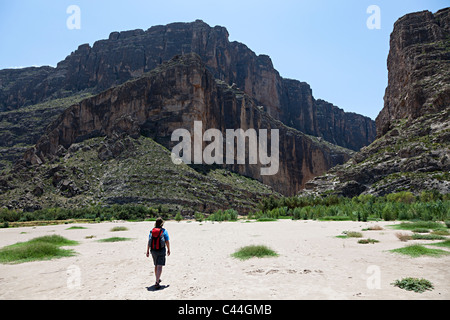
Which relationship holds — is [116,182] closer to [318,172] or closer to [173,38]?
[318,172]

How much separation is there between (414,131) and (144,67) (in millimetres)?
118885

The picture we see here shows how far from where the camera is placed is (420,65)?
64.6 metres

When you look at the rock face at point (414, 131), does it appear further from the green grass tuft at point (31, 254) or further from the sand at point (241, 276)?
the green grass tuft at point (31, 254)

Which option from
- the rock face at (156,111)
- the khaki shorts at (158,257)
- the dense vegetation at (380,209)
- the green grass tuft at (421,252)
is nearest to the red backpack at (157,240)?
the khaki shorts at (158,257)

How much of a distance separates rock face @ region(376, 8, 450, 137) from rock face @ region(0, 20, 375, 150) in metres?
76.7

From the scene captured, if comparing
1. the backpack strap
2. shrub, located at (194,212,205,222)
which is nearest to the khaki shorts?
the backpack strap

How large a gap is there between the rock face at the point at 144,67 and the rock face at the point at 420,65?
7666cm

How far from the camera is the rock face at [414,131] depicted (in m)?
43.2

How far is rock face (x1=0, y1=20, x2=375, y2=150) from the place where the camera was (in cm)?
14100

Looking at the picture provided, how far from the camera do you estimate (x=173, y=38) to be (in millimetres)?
148875

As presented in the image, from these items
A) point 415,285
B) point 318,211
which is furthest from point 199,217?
point 415,285

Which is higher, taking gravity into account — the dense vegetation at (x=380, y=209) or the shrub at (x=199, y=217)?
the dense vegetation at (x=380, y=209)
